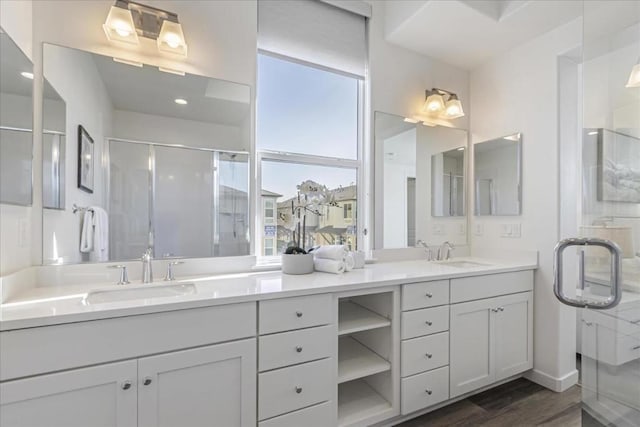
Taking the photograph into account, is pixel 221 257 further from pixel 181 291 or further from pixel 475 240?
pixel 475 240

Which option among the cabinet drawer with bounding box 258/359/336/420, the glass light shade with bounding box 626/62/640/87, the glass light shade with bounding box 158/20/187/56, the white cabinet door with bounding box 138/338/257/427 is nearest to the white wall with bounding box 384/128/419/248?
the cabinet drawer with bounding box 258/359/336/420

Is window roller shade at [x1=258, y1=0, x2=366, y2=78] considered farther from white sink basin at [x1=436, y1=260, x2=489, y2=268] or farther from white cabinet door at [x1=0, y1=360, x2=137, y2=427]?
white cabinet door at [x1=0, y1=360, x2=137, y2=427]

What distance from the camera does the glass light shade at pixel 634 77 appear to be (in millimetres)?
1304

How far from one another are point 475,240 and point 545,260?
59cm

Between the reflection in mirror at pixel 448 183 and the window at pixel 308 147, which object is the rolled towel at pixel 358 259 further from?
the reflection in mirror at pixel 448 183

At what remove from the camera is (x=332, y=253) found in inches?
70.6

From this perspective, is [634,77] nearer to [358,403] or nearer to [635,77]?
[635,77]

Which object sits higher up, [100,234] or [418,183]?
[418,183]

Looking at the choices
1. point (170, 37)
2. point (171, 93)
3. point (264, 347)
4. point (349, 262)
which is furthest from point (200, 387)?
point (170, 37)

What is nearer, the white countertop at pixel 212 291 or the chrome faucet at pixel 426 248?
the white countertop at pixel 212 291

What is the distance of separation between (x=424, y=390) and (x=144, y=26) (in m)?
2.55

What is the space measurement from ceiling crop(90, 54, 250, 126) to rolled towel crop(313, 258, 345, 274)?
1.01 meters

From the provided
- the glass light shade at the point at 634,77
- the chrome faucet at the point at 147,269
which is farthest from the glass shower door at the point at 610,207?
the chrome faucet at the point at 147,269

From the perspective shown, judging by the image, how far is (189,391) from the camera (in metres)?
1.15
